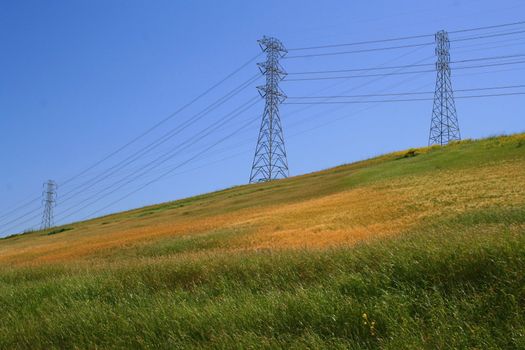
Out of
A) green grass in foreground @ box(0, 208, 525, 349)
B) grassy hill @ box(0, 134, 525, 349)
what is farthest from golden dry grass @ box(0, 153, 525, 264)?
green grass in foreground @ box(0, 208, 525, 349)

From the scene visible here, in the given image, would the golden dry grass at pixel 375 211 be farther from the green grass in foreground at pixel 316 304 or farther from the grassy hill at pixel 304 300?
the green grass in foreground at pixel 316 304

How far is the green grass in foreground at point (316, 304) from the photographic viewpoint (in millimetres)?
6801

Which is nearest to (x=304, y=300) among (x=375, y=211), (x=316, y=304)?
(x=316, y=304)

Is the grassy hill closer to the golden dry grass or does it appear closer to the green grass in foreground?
the green grass in foreground

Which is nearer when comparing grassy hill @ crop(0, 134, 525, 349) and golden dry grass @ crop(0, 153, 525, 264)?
grassy hill @ crop(0, 134, 525, 349)

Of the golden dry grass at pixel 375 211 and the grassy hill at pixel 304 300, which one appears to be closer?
the grassy hill at pixel 304 300

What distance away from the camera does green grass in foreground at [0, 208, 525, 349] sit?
6.80 m

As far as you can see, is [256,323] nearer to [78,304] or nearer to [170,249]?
[78,304]

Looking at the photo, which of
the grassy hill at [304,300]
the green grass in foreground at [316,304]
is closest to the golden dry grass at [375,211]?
the grassy hill at [304,300]

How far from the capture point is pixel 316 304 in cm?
802

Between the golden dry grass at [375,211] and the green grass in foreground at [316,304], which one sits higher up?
the golden dry grass at [375,211]

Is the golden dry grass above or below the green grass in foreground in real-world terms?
above

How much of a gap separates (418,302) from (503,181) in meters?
22.6

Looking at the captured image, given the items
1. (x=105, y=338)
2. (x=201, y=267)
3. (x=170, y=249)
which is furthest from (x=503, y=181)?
(x=105, y=338)
